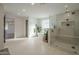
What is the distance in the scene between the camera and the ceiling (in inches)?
76.7

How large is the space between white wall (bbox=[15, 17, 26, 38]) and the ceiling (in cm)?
17

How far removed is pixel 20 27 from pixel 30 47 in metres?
0.53

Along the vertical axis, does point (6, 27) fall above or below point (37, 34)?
above

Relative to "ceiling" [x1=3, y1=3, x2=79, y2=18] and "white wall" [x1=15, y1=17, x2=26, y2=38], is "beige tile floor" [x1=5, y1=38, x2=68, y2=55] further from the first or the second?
"ceiling" [x1=3, y1=3, x2=79, y2=18]

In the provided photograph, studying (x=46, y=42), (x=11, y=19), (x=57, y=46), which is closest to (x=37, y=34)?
(x=46, y=42)

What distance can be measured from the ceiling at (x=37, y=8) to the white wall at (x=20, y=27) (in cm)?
17

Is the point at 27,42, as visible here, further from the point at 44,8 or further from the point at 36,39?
the point at 44,8

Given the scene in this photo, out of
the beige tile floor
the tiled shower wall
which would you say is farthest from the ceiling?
the beige tile floor

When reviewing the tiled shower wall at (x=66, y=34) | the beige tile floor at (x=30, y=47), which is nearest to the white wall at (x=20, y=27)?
the beige tile floor at (x=30, y=47)

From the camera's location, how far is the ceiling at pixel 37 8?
1.95 m

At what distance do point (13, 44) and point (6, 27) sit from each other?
15.8 inches

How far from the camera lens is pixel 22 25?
223cm

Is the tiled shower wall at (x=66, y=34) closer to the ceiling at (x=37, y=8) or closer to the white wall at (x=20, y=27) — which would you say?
the ceiling at (x=37, y=8)

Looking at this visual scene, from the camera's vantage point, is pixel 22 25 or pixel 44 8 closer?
pixel 44 8
